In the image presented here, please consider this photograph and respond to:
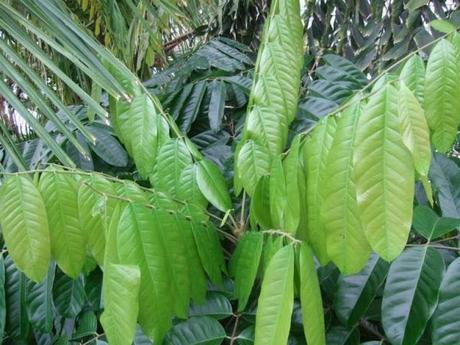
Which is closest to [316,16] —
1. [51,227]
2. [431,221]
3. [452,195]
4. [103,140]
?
[103,140]

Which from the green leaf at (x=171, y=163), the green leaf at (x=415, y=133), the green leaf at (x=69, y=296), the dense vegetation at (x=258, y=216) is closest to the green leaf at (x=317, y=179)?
the dense vegetation at (x=258, y=216)

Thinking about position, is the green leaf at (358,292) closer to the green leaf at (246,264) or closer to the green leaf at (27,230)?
the green leaf at (246,264)

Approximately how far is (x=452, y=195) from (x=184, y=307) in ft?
1.26

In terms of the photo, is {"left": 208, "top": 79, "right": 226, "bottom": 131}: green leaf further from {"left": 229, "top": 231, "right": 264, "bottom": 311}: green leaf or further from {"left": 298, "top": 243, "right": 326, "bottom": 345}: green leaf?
{"left": 298, "top": 243, "right": 326, "bottom": 345}: green leaf

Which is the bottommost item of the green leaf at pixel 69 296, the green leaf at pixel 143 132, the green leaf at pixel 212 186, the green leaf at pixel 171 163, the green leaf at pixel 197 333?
the green leaf at pixel 197 333

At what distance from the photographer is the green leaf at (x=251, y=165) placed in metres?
0.63

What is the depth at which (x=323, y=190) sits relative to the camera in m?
0.44

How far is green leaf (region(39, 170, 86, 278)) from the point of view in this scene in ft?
1.81

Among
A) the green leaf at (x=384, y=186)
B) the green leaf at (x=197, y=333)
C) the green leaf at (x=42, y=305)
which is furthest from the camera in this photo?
the green leaf at (x=42, y=305)

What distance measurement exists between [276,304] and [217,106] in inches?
24.0

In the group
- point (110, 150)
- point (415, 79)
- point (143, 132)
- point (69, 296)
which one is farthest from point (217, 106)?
point (415, 79)

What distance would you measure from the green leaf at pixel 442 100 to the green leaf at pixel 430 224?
0.13 m

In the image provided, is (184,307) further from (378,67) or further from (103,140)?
(378,67)

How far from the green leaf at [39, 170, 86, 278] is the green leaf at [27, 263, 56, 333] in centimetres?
22
